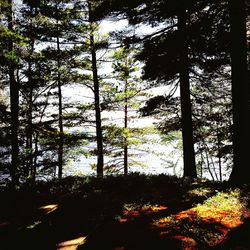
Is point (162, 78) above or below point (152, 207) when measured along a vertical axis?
above

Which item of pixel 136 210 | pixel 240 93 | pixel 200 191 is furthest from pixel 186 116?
pixel 136 210

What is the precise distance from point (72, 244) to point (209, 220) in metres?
3.16

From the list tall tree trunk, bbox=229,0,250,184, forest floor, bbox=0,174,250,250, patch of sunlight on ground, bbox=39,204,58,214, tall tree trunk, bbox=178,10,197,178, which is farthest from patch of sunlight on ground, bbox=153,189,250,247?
tall tree trunk, bbox=178,10,197,178

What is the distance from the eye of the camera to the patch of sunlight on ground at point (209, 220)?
237 inches

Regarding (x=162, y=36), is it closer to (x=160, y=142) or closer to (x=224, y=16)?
(x=224, y=16)

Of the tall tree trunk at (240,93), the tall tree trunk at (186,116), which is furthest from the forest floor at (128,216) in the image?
the tall tree trunk at (186,116)

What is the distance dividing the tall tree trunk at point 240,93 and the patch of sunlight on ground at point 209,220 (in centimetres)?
139

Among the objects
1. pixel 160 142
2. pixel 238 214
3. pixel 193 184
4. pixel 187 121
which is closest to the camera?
pixel 238 214

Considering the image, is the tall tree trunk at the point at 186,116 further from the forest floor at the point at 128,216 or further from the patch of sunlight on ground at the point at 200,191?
the patch of sunlight on ground at the point at 200,191

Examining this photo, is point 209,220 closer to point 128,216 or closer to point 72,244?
point 128,216

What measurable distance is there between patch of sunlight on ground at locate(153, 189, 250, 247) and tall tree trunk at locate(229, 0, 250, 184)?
139cm

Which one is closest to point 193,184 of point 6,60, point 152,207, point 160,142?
point 152,207

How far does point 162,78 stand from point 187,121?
2682 millimetres

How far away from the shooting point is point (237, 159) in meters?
9.27
